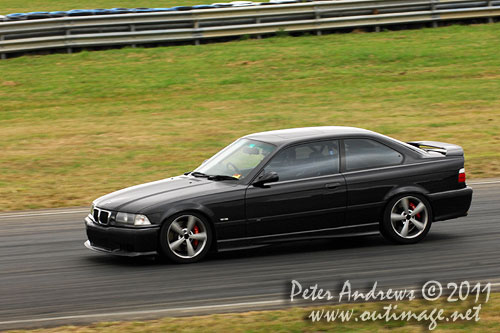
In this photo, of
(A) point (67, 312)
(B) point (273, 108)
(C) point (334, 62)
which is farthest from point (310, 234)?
(C) point (334, 62)

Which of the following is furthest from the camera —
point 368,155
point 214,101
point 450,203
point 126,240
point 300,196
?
point 214,101

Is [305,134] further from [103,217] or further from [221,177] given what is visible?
[103,217]

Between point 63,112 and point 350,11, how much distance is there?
9.35 metres

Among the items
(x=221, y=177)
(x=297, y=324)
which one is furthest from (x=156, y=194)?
(x=297, y=324)

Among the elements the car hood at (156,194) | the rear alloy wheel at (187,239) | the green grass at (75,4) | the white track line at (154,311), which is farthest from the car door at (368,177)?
the green grass at (75,4)

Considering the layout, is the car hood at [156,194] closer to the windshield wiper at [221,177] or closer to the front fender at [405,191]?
the windshield wiper at [221,177]

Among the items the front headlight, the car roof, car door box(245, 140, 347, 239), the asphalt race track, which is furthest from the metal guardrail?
the front headlight

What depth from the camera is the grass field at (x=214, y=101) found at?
16.7 metres

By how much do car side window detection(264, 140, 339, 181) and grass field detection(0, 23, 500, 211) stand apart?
16.6ft

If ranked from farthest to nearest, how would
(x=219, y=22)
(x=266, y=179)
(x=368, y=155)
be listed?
1. (x=219, y=22)
2. (x=368, y=155)
3. (x=266, y=179)

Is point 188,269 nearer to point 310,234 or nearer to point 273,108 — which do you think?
point 310,234

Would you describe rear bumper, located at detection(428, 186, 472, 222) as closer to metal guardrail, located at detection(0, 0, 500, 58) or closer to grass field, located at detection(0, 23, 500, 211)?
grass field, located at detection(0, 23, 500, 211)

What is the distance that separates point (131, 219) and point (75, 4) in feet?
78.3

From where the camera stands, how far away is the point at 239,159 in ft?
33.6
